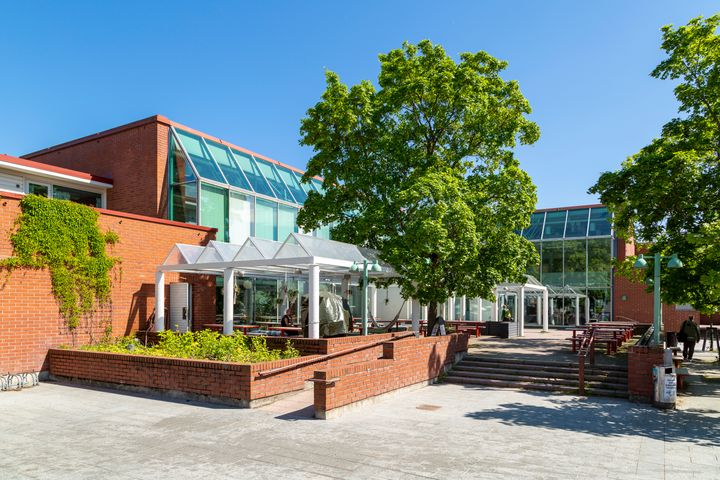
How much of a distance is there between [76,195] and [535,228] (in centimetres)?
2734

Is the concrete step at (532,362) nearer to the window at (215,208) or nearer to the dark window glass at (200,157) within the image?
the window at (215,208)

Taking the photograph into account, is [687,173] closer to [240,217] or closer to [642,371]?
[642,371]

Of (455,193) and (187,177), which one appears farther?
(187,177)

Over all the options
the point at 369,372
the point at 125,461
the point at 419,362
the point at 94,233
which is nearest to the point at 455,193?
the point at 419,362

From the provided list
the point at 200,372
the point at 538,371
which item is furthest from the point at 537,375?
the point at 200,372

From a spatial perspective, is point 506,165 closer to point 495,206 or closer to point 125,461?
point 495,206

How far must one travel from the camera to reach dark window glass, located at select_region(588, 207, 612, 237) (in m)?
33.5

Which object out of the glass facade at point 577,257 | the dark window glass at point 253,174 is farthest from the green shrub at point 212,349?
the glass facade at point 577,257

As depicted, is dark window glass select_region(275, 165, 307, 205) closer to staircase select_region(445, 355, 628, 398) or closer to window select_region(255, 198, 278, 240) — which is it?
window select_region(255, 198, 278, 240)

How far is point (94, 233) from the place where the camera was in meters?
14.7

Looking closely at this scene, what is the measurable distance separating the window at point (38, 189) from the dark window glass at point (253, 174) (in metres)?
6.71

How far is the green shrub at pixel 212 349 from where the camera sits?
38.7 feet

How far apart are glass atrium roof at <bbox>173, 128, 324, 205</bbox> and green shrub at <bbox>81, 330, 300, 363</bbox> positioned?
741 centimetres

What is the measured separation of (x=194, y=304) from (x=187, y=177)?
4638mm
